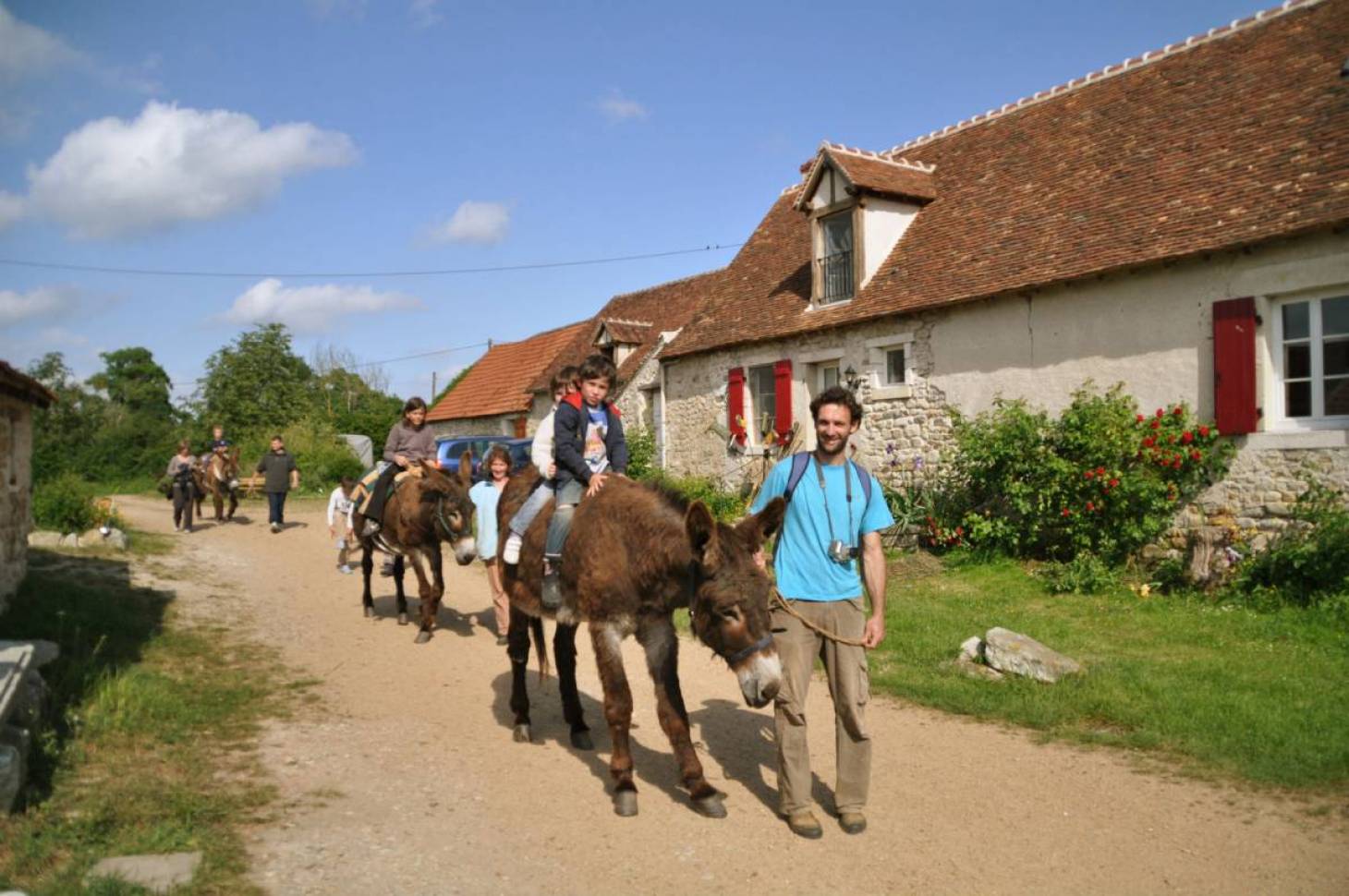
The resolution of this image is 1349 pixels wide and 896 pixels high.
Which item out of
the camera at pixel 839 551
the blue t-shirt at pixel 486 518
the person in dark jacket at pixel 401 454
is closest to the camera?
the camera at pixel 839 551

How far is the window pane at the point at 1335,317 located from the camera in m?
9.62

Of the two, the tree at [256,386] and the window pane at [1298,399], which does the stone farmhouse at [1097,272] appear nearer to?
the window pane at [1298,399]

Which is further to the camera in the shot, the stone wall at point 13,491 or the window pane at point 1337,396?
the window pane at point 1337,396

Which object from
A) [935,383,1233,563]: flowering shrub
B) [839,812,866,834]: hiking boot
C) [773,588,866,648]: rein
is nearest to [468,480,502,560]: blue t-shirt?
[773,588,866,648]: rein

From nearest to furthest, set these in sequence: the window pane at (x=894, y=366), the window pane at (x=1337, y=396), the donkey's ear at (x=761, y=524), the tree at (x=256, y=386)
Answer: the donkey's ear at (x=761, y=524) → the window pane at (x=1337, y=396) → the window pane at (x=894, y=366) → the tree at (x=256, y=386)

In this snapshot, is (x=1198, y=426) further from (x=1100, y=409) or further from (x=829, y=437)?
(x=829, y=437)

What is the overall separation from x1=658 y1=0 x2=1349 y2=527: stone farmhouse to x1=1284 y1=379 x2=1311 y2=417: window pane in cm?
2

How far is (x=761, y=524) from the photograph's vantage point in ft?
14.4

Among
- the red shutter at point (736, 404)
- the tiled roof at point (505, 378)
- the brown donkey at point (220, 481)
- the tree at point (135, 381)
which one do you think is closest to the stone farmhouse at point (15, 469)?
the brown donkey at point (220, 481)

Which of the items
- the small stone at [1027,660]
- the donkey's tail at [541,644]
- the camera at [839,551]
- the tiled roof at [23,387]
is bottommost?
the small stone at [1027,660]

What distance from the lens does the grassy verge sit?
157 inches

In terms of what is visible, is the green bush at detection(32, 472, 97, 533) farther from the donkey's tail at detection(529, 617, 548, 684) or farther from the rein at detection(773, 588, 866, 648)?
the rein at detection(773, 588, 866, 648)

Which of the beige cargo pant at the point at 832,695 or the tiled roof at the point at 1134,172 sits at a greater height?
the tiled roof at the point at 1134,172

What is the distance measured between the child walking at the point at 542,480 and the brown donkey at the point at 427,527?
3.03 metres
